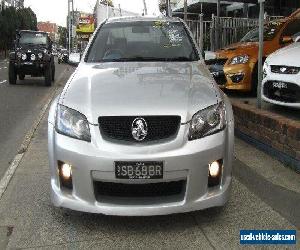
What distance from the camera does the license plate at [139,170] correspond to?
3.35m

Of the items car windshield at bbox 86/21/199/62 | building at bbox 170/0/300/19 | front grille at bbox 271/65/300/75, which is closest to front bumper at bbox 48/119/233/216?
car windshield at bbox 86/21/199/62

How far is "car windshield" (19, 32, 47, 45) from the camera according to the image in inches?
683

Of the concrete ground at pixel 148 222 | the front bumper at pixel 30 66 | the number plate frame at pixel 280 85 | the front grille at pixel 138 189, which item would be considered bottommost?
the concrete ground at pixel 148 222

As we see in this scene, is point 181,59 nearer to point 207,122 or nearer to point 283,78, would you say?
point 207,122

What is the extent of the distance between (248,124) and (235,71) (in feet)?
9.98

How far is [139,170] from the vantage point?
3.37 meters

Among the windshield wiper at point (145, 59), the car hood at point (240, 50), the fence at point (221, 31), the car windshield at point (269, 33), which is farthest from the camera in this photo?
the fence at point (221, 31)

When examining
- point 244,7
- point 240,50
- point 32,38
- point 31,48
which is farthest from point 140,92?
point 244,7

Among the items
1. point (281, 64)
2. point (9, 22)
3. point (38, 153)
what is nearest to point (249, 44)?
point (281, 64)

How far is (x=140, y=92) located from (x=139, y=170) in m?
0.65

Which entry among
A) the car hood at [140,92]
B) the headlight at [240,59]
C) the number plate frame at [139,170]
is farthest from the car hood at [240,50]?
the number plate frame at [139,170]

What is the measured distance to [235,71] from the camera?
9109 millimetres

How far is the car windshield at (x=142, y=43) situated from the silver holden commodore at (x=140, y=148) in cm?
116

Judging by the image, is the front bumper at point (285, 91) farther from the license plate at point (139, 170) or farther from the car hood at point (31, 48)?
the car hood at point (31, 48)
